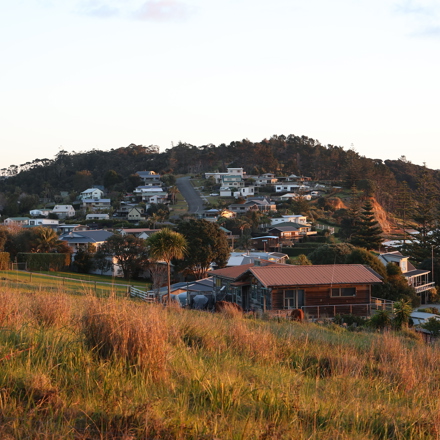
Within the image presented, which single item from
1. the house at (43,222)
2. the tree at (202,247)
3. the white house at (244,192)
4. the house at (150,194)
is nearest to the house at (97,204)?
the house at (150,194)

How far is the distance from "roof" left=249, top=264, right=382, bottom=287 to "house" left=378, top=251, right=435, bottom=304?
13470mm

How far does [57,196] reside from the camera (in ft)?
395

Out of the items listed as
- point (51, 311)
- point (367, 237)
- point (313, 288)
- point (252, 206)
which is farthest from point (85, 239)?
point (51, 311)

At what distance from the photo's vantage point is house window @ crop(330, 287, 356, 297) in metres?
27.8

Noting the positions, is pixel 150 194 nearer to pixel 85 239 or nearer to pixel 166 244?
pixel 85 239

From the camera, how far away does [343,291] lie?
28062mm

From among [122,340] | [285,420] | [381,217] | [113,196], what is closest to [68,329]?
[122,340]

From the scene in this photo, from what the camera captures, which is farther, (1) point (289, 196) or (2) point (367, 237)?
(1) point (289, 196)

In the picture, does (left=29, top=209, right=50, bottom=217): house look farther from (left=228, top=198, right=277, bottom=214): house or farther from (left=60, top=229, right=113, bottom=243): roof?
(left=60, top=229, right=113, bottom=243): roof

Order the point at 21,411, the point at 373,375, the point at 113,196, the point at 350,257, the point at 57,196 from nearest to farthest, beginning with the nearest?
1. the point at 21,411
2. the point at 373,375
3. the point at 350,257
4. the point at 113,196
5. the point at 57,196

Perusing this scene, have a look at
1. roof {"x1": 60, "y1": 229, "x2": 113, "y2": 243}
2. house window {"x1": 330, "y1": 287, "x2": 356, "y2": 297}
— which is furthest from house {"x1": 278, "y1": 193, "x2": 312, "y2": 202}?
house window {"x1": 330, "y1": 287, "x2": 356, "y2": 297}

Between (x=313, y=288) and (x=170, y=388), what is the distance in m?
22.9

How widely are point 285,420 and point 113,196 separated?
358ft

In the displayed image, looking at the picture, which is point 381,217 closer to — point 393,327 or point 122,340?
point 393,327
